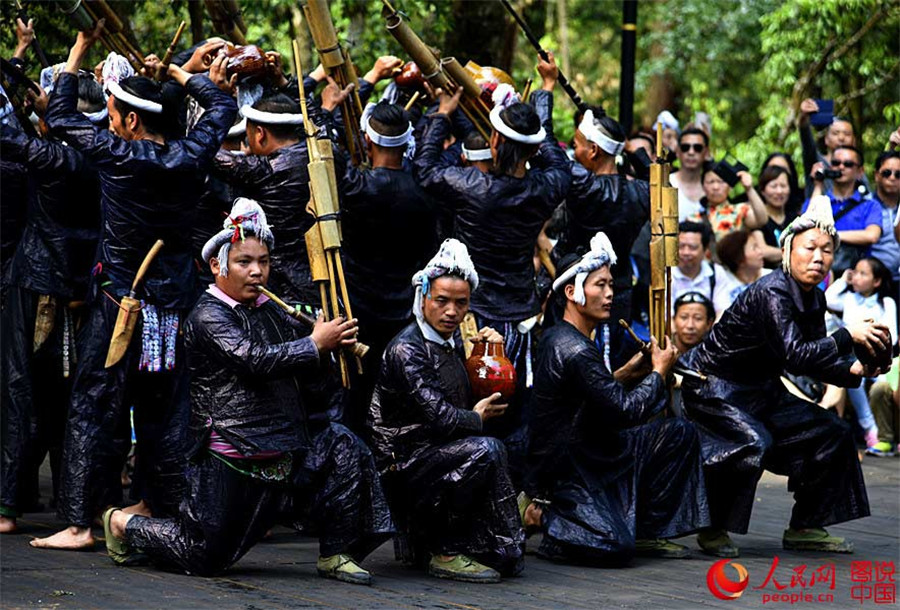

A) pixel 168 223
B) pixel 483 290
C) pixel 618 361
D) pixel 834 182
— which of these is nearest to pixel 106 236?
pixel 168 223

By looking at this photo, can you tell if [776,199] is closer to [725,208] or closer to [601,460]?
[725,208]

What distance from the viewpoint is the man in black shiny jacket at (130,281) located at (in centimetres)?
730

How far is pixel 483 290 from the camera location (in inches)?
334

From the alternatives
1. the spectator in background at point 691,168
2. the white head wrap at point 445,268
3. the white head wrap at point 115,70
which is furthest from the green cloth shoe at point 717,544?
the spectator in background at point 691,168

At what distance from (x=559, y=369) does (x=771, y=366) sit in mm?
1182

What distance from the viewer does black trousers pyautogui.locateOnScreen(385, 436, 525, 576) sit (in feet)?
22.3

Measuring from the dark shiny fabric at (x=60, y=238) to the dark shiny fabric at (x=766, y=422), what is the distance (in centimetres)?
309

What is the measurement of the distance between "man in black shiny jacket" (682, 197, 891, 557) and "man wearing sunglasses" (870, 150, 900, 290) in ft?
12.8

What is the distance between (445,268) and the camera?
22.8 ft

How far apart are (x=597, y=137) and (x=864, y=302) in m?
3.23

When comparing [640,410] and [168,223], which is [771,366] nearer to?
[640,410]

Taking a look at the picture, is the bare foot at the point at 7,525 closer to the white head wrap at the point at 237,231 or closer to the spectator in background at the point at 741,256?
the white head wrap at the point at 237,231

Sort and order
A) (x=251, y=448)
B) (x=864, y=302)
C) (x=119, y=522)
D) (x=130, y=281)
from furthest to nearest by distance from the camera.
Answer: (x=864, y=302), (x=130, y=281), (x=119, y=522), (x=251, y=448)

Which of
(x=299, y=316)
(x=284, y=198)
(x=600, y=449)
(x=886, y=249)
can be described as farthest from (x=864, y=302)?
(x=299, y=316)
